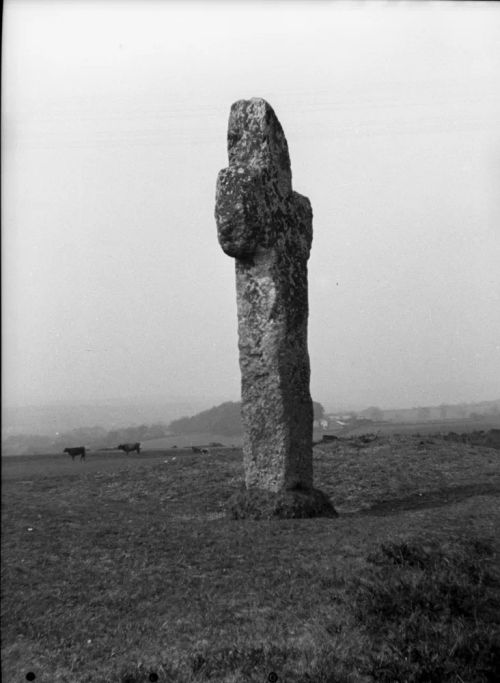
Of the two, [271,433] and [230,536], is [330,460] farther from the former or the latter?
[230,536]

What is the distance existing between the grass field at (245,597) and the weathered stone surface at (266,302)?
1.39 meters

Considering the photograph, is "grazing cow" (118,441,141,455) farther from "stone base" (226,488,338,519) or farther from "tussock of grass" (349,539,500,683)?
"tussock of grass" (349,539,500,683)

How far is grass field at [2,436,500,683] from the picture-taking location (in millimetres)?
4984

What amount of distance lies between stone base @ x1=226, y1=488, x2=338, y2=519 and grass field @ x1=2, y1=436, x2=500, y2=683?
67cm

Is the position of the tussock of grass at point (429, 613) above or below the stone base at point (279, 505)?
below

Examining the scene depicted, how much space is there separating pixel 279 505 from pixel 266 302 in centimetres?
305

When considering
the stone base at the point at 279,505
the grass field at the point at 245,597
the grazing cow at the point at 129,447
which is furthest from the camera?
the grazing cow at the point at 129,447

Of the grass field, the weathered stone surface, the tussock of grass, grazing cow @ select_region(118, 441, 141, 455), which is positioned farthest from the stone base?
grazing cow @ select_region(118, 441, 141, 455)

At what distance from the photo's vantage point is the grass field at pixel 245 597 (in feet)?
16.4

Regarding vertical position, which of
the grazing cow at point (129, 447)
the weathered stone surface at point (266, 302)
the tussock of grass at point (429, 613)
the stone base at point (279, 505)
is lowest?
the tussock of grass at point (429, 613)

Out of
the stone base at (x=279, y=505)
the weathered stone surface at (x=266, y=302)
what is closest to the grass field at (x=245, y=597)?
the stone base at (x=279, y=505)

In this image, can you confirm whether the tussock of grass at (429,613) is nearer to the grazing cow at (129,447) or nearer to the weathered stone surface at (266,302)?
the weathered stone surface at (266,302)

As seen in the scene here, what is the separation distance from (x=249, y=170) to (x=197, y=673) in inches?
291

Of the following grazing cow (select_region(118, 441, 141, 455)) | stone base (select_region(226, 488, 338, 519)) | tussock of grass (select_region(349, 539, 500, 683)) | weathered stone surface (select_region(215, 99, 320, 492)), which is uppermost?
weathered stone surface (select_region(215, 99, 320, 492))
